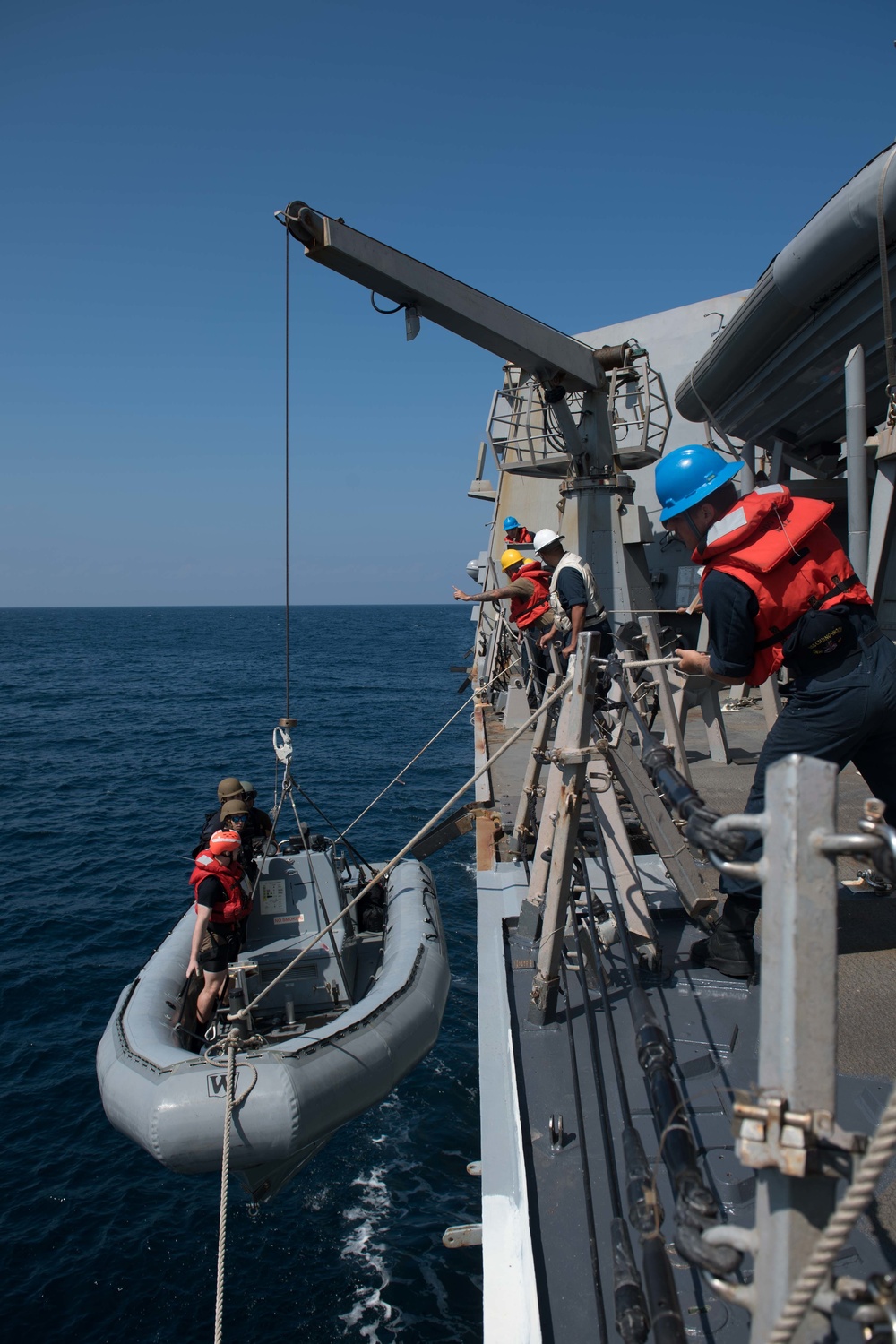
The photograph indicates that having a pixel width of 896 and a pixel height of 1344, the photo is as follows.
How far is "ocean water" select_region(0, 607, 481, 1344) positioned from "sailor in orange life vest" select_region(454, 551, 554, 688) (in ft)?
15.7

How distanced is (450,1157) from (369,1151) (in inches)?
31.3

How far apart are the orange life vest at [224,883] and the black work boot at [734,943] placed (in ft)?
12.5

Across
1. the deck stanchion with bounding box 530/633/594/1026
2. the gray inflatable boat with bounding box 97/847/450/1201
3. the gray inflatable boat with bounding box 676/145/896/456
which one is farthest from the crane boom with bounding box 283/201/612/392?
the gray inflatable boat with bounding box 97/847/450/1201

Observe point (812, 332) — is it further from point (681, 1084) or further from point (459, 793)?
point (681, 1084)

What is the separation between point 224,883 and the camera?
20.5 ft

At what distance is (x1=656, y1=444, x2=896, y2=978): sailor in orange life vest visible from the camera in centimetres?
296

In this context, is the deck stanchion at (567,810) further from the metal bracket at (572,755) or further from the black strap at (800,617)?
the black strap at (800,617)

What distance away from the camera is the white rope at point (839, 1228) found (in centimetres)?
90

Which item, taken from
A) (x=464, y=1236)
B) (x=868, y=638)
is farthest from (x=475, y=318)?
(x=464, y=1236)

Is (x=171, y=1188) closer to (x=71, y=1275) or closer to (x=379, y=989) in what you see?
(x=71, y=1275)

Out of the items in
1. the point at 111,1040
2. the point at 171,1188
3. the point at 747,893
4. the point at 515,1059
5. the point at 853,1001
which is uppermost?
the point at 747,893

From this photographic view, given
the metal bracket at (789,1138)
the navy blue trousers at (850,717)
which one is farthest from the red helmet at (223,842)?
the metal bracket at (789,1138)

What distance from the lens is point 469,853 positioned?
15.3 m

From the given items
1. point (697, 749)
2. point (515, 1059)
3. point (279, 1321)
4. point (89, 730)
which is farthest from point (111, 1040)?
point (89, 730)
